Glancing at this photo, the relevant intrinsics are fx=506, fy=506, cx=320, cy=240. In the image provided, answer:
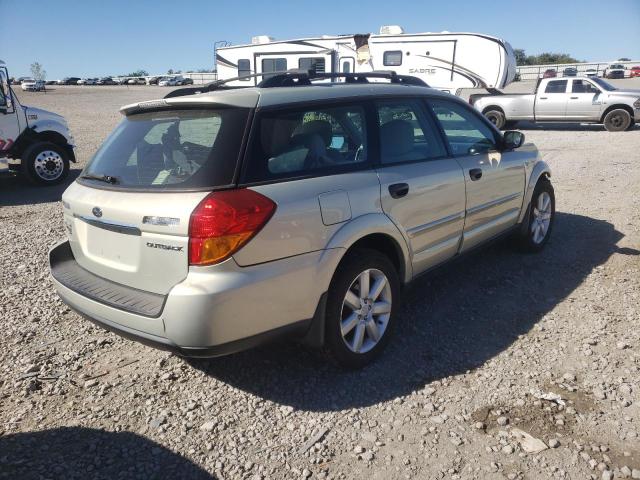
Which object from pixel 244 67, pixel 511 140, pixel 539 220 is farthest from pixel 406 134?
pixel 244 67

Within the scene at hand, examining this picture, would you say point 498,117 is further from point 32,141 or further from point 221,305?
point 221,305

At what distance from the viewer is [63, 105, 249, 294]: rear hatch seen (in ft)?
8.05

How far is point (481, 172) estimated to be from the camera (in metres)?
3.99

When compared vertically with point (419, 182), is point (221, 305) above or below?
below

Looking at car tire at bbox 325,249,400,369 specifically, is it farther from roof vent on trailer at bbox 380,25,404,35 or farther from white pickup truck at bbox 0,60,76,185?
roof vent on trailer at bbox 380,25,404,35

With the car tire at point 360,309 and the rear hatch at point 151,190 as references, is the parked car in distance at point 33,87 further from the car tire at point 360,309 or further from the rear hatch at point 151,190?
the car tire at point 360,309

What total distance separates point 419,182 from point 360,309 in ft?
3.14

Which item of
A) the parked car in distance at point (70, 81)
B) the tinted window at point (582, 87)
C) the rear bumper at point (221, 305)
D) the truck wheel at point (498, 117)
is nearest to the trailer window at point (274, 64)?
the truck wheel at point (498, 117)

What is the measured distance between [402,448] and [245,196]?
145 centimetres

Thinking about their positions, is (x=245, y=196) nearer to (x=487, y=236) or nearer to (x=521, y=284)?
(x=487, y=236)

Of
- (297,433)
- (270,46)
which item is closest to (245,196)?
(297,433)

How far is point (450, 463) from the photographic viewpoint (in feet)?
7.79

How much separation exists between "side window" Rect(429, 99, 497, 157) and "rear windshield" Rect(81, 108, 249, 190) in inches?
73.4

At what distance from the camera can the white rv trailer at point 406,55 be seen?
1697 cm
